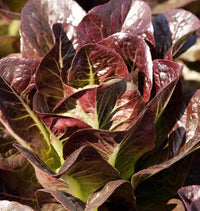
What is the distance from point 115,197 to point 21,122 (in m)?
0.26

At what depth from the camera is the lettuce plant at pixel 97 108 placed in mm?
784

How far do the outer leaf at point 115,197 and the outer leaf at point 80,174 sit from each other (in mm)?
25

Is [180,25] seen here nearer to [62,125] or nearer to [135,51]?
[135,51]

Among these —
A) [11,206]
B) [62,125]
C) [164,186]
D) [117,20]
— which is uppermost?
[117,20]

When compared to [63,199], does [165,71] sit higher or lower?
higher

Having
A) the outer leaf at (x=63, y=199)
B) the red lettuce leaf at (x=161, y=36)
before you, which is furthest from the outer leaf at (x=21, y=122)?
the red lettuce leaf at (x=161, y=36)

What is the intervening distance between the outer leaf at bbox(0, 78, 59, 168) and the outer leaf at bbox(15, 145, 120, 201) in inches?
3.9

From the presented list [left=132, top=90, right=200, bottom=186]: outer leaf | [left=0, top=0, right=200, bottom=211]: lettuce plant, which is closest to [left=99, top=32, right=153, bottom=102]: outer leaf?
[left=0, top=0, right=200, bottom=211]: lettuce plant

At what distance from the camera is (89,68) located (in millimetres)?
851

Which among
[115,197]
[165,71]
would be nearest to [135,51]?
[165,71]

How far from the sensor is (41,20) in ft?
3.10

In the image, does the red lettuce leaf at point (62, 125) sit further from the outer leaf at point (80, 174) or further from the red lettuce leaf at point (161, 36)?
the red lettuce leaf at point (161, 36)

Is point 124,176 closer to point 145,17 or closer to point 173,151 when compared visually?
point 173,151

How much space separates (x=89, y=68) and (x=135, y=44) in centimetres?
11
